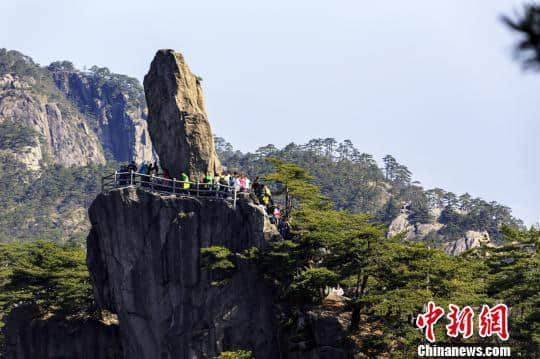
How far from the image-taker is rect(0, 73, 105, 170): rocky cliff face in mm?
144875

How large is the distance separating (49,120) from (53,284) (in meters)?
119

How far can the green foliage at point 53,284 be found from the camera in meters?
35.9

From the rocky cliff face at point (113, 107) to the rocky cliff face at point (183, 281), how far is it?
450ft

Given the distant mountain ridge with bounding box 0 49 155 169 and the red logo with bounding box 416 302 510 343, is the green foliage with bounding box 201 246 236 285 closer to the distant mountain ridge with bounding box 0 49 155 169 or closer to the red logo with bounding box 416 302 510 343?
the red logo with bounding box 416 302 510 343

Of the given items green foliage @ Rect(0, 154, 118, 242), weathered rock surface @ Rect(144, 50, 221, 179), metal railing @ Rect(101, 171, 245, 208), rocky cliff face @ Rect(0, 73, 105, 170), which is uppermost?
rocky cliff face @ Rect(0, 73, 105, 170)

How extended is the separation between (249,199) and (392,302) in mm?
7005

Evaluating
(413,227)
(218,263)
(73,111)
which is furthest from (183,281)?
(73,111)

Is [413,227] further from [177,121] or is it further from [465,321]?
[465,321]

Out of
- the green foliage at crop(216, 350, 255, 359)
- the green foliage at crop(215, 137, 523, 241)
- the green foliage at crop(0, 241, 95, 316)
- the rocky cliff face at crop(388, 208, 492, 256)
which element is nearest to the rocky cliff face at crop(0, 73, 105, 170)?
the green foliage at crop(215, 137, 523, 241)

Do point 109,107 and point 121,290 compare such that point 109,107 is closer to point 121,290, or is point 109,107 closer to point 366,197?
point 366,197

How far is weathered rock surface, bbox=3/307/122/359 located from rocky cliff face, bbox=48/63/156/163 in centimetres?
13074

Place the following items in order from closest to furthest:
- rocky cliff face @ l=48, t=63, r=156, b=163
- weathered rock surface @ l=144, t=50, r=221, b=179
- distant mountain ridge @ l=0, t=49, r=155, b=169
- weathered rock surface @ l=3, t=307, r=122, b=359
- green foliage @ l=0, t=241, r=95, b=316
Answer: weathered rock surface @ l=144, t=50, r=221, b=179 < weathered rock surface @ l=3, t=307, r=122, b=359 < green foliage @ l=0, t=241, r=95, b=316 < distant mountain ridge @ l=0, t=49, r=155, b=169 < rocky cliff face @ l=48, t=63, r=156, b=163

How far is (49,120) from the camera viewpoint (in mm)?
151625

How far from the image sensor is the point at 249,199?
3039cm
